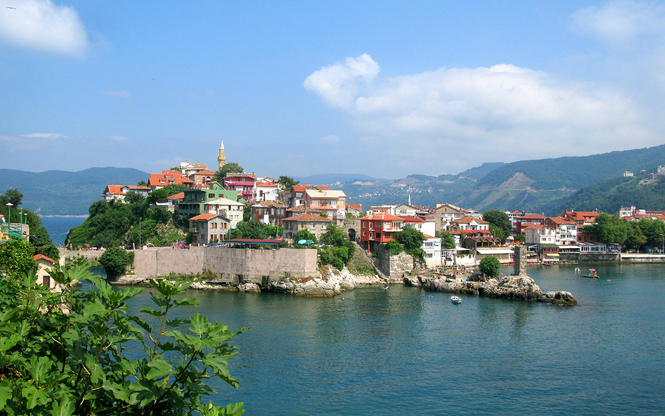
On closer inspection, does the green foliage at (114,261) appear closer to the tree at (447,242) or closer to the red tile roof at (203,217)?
the red tile roof at (203,217)

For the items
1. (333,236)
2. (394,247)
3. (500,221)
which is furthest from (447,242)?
(500,221)

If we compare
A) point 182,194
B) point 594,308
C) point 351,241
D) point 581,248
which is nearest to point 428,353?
point 594,308

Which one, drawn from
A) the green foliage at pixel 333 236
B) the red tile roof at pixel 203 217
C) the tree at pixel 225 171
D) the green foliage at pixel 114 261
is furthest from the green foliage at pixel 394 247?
the tree at pixel 225 171

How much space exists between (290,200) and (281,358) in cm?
3887

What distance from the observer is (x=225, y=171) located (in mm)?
65188

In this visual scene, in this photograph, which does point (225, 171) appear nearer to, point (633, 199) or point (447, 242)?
point (447, 242)

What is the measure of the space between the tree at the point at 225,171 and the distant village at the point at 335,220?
3.73 feet

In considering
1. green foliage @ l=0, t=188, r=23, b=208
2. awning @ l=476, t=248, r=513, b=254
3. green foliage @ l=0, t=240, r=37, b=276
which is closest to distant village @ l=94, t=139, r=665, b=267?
awning @ l=476, t=248, r=513, b=254

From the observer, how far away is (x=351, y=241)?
48.4 m

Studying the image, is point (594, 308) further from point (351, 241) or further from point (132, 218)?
point (132, 218)

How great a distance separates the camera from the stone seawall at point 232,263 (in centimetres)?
3894

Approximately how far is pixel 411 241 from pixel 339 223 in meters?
7.90

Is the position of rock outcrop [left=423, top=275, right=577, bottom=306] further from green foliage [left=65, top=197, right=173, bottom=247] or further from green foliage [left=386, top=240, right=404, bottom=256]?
green foliage [left=65, top=197, right=173, bottom=247]

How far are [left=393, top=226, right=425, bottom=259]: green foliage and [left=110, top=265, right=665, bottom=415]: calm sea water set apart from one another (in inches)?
401
